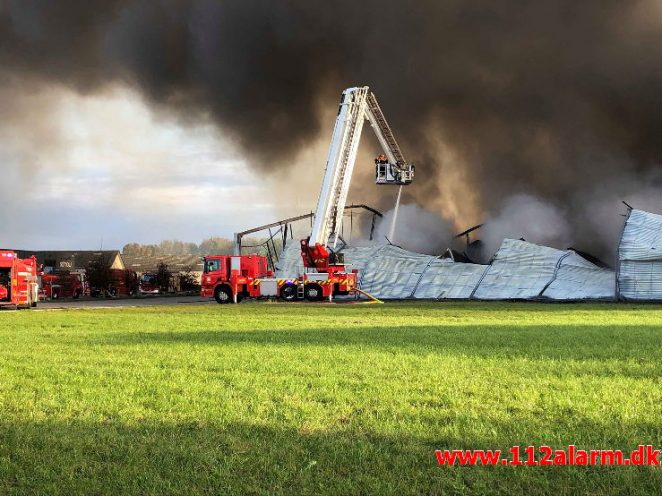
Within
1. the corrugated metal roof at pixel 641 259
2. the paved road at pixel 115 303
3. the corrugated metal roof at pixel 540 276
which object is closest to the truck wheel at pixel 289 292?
the paved road at pixel 115 303

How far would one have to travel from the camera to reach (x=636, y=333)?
14.8 meters

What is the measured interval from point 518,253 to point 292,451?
114ft

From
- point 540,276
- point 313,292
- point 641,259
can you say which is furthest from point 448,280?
point 641,259

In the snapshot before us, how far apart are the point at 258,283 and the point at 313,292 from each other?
10.1ft

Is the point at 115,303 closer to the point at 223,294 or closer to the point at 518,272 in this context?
the point at 223,294

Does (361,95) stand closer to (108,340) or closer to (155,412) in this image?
(108,340)

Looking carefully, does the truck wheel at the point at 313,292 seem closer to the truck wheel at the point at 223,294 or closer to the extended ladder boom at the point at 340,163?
the extended ladder boom at the point at 340,163

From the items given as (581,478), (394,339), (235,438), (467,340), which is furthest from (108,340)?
(581,478)

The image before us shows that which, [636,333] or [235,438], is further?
[636,333]

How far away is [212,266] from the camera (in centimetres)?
3756

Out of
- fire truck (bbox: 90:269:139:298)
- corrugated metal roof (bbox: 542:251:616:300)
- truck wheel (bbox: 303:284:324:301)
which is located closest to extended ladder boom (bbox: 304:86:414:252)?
truck wheel (bbox: 303:284:324:301)

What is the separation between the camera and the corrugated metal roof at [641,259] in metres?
33.3
